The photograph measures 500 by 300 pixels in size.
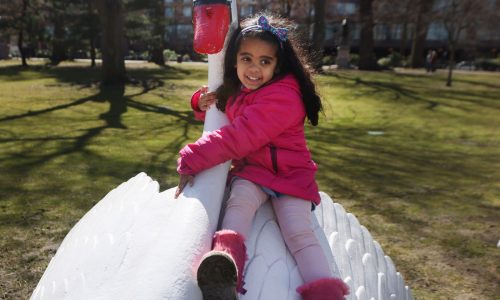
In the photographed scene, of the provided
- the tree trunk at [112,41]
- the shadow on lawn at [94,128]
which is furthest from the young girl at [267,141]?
the tree trunk at [112,41]

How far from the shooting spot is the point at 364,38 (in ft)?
97.9

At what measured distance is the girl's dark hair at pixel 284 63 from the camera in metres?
2.36

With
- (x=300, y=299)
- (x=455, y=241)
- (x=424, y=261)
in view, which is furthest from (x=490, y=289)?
(x=300, y=299)

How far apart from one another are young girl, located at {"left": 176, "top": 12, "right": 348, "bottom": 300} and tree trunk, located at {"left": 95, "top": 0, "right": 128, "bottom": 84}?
15.3m

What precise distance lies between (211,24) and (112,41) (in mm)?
15567

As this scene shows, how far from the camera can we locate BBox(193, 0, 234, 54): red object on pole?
97.7 inches

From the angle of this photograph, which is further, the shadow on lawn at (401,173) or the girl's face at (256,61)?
the shadow on lawn at (401,173)

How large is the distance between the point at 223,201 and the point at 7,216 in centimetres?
376

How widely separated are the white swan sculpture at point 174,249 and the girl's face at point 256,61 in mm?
260

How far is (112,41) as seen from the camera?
17172 mm

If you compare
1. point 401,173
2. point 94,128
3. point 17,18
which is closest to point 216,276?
point 401,173

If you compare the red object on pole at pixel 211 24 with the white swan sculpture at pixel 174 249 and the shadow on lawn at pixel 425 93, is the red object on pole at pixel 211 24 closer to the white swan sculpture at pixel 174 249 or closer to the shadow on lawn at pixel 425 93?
the white swan sculpture at pixel 174 249

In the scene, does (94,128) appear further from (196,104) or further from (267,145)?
(267,145)

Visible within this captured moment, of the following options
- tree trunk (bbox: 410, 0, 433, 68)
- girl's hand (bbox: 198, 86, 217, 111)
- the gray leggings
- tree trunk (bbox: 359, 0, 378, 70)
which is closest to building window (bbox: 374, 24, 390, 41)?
tree trunk (bbox: 410, 0, 433, 68)
